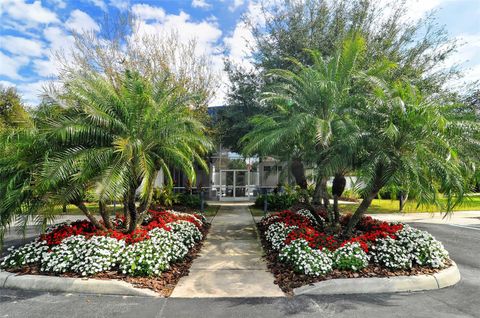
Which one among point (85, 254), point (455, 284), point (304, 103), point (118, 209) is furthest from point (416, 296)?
point (118, 209)

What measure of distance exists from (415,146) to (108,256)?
265 inches

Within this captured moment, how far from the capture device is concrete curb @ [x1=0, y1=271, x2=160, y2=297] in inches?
208

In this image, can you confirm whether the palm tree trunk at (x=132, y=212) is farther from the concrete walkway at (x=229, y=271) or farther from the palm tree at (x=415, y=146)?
the palm tree at (x=415, y=146)

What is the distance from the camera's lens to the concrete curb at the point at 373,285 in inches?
212

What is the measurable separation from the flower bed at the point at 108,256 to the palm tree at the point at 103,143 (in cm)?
80

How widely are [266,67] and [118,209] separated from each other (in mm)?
10697

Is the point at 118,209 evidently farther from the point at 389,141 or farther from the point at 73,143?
the point at 389,141

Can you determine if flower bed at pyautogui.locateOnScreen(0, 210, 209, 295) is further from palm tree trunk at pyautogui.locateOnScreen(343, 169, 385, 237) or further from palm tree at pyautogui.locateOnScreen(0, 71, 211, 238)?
palm tree trunk at pyautogui.locateOnScreen(343, 169, 385, 237)

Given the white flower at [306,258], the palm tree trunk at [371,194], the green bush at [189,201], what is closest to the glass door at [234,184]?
the green bush at [189,201]

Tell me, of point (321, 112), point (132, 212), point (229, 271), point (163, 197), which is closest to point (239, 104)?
point (163, 197)

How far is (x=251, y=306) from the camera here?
4.83m

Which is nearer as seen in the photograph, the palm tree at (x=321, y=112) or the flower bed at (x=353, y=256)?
the flower bed at (x=353, y=256)

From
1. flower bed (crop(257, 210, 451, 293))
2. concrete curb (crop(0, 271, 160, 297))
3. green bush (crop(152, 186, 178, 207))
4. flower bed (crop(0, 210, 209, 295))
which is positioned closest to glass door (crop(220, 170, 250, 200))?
green bush (crop(152, 186, 178, 207))

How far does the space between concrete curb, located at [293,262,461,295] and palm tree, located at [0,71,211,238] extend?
3975 millimetres
